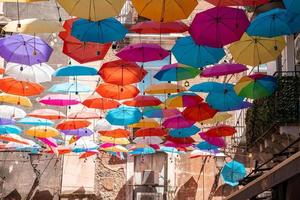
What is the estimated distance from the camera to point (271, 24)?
9.18 m

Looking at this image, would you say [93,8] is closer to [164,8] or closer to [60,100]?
[164,8]

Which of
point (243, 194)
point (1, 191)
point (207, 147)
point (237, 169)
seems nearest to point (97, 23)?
point (243, 194)

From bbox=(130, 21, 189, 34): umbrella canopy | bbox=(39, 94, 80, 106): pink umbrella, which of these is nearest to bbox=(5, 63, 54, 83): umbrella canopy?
bbox=(39, 94, 80, 106): pink umbrella

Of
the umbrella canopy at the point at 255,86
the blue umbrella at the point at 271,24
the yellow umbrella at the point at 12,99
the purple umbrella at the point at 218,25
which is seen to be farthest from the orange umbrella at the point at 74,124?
the blue umbrella at the point at 271,24

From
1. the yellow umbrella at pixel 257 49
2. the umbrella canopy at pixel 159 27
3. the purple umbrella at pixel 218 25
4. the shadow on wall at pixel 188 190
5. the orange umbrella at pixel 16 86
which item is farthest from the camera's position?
the shadow on wall at pixel 188 190

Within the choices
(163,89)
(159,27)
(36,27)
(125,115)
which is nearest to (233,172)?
(125,115)

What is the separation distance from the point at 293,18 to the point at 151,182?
36.8 feet

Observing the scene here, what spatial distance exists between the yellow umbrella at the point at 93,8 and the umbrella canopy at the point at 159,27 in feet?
2.94

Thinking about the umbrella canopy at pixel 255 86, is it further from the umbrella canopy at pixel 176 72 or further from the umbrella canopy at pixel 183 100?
the umbrella canopy at pixel 183 100

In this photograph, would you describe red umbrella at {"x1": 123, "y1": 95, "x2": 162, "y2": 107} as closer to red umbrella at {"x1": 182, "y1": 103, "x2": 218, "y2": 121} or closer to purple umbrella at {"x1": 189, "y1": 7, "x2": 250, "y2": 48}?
red umbrella at {"x1": 182, "y1": 103, "x2": 218, "y2": 121}

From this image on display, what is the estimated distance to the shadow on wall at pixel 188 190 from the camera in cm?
1945

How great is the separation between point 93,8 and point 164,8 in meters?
1.06

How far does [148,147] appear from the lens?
16906mm

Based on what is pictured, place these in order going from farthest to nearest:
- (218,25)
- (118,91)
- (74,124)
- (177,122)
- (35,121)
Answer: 1. (74,124)
2. (35,121)
3. (177,122)
4. (118,91)
5. (218,25)
